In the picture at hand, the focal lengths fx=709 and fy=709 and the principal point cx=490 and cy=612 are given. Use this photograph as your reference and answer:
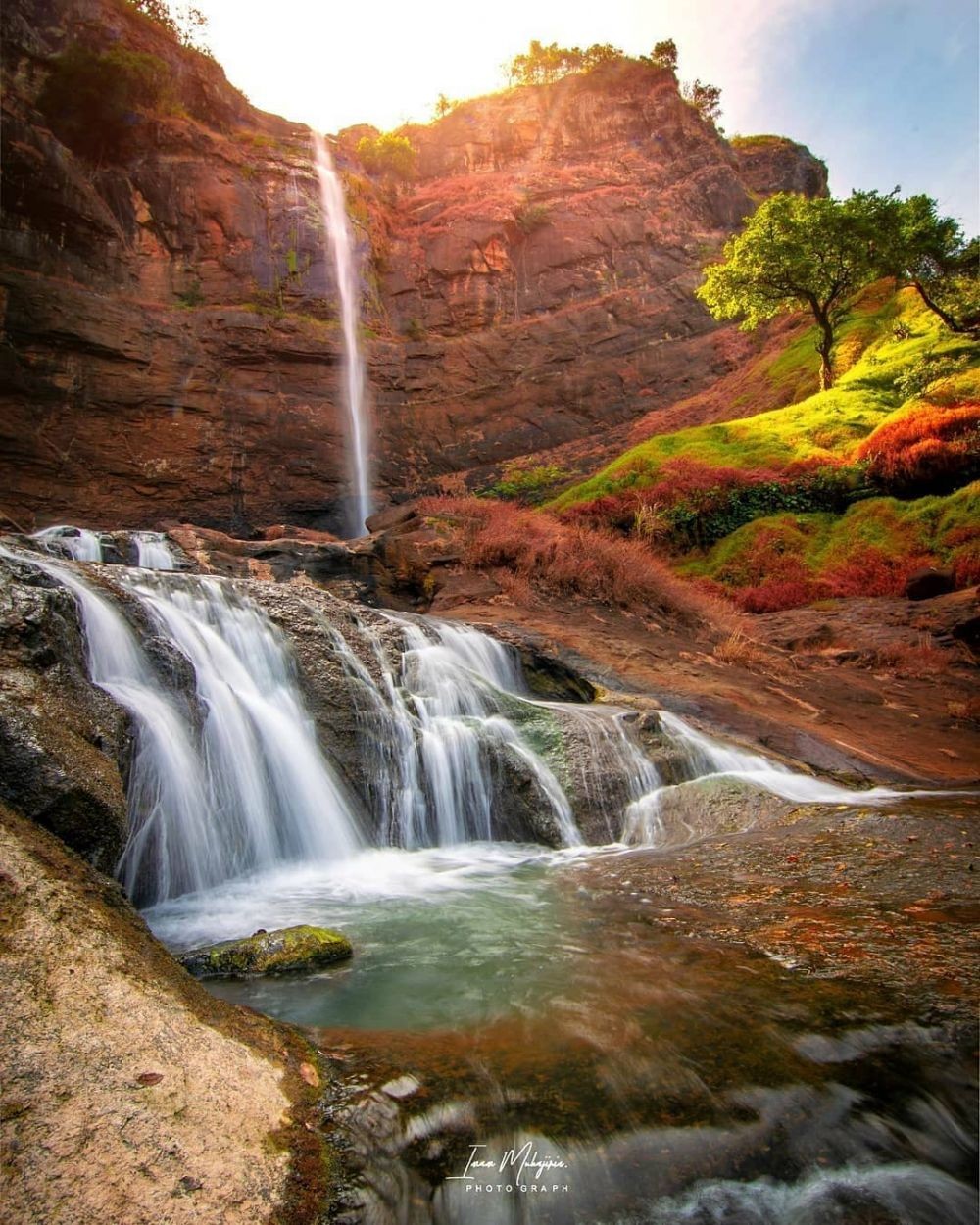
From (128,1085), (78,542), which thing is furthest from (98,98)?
(128,1085)

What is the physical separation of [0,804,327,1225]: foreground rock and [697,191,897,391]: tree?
94.9 feet

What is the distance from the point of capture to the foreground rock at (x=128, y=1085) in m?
1.87

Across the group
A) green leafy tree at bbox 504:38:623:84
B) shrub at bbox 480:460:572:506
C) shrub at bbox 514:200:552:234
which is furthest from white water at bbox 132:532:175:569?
green leafy tree at bbox 504:38:623:84

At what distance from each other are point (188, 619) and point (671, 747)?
5913mm

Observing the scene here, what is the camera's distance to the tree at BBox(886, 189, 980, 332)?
23344 millimetres

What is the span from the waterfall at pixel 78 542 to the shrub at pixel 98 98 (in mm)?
20966

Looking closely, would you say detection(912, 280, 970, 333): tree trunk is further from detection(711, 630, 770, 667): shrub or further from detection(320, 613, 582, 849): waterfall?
detection(320, 613, 582, 849): waterfall

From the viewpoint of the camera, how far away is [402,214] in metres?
39.3

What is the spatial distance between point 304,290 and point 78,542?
21630 millimetres

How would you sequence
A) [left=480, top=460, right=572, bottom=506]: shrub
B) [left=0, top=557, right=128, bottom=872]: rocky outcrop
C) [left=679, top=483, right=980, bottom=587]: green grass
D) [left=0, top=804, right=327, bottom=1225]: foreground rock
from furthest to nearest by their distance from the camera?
1. [left=480, top=460, right=572, bottom=506]: shrub
2. [left=679, top=483, right=980, bottom=587]: green grass
3. [left=0, top=557, right=128, bottom=872]: rocky outcrop
4. [left=0, top=804, right=327, bottom=1225]: foreground rock

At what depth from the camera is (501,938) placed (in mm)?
4551

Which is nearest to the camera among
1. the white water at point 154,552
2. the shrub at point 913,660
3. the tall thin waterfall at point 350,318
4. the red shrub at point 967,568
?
the shrub at point 913,660

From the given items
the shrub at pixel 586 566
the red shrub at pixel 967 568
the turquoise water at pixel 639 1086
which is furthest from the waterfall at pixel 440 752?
the red shrub at pixel 967 568

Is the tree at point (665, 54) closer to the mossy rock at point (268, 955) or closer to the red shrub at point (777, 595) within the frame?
the red shrub at point (777, 595)
